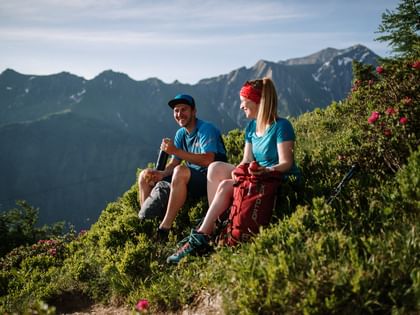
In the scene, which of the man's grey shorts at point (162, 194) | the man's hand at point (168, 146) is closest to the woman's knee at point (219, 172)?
the man's grey shorts at point (162, 194)

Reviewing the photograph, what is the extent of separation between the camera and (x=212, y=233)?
516cm

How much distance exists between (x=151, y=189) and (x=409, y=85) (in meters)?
4.66

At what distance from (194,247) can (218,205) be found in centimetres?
67

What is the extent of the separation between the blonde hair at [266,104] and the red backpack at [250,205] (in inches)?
35.8

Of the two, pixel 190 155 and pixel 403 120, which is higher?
pixel 403 120

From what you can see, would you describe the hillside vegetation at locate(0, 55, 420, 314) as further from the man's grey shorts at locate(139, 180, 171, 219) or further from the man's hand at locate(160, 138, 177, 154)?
the man's hand at locate(160, 138, 177, 154)

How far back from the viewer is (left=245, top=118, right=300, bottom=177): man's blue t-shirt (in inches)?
201

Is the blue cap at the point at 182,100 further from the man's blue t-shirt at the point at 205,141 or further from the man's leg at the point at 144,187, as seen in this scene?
the man's leg at the point at 144,187

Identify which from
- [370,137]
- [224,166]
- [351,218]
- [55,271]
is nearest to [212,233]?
[224,166]

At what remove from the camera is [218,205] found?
16.7ft

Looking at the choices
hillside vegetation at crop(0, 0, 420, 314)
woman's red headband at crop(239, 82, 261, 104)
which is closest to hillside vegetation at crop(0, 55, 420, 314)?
hillside vegetation at crop(0, 0, 420, 314)

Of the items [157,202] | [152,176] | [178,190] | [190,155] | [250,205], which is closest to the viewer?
[250,205]

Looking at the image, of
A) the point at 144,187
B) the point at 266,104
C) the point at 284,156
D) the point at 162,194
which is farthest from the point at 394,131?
the point at 144,187

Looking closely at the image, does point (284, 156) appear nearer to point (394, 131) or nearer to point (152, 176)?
A: point (394, 131)
